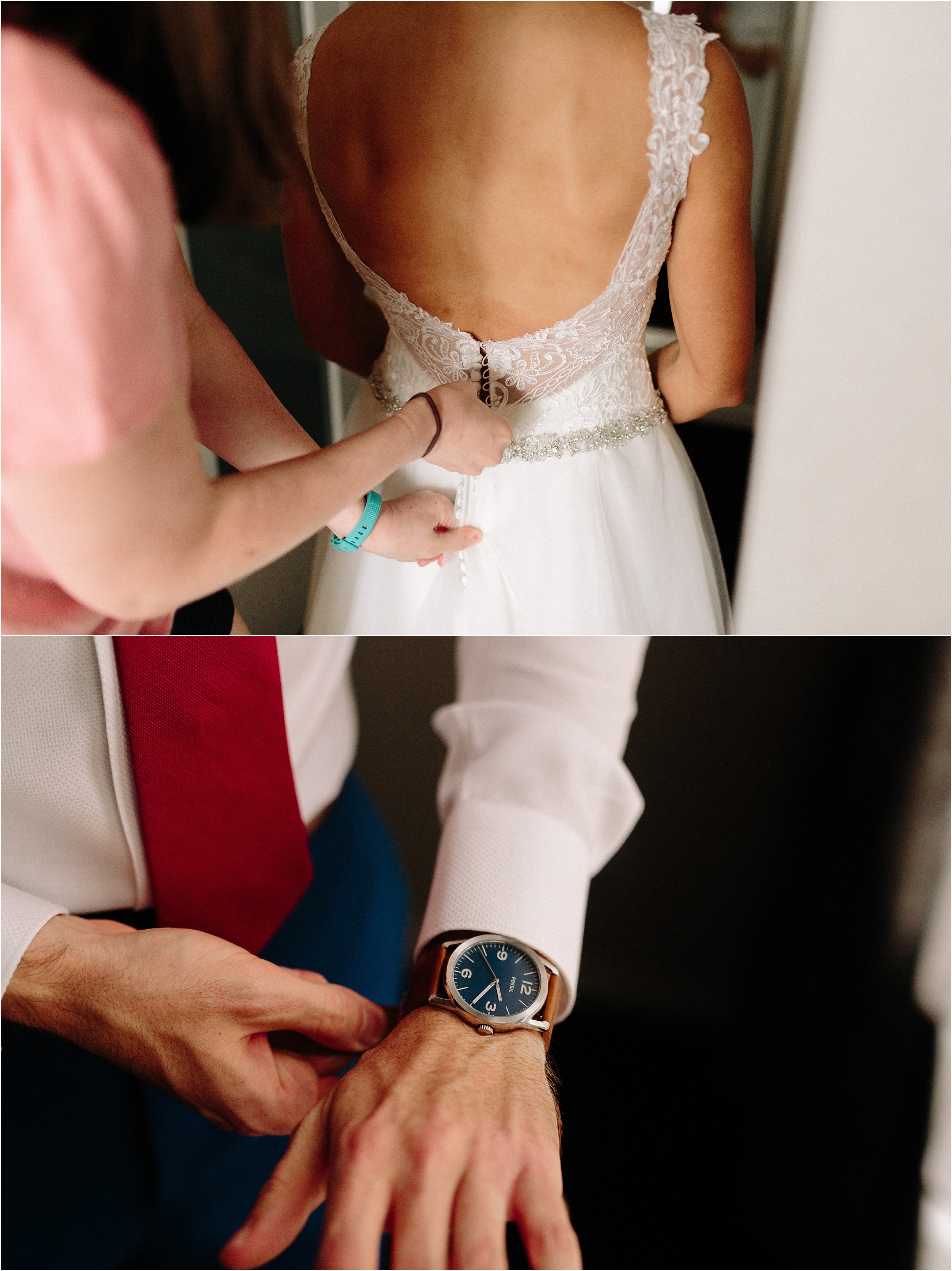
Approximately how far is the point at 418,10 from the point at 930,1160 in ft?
3.13

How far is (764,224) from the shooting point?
565 millimetres

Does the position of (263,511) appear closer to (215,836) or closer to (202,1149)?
(215,836)

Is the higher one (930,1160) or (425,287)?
(425,287)

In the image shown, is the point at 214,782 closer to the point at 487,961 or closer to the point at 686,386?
the point at 487,961

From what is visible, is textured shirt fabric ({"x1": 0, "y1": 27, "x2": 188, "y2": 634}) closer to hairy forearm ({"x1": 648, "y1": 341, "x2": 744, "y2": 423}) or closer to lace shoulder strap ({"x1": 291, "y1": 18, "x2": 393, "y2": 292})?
lace shoulder strap ({"x1": 291, "y1": 18, "x2": 393, "y2": 292})

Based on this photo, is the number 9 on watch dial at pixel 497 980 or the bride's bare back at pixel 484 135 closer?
the bride's bare back at pixel 484 135

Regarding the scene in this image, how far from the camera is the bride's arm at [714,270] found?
1.70 ft

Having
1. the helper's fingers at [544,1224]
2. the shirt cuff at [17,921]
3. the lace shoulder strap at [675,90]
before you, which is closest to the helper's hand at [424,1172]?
the helper's fingers at [544,1224]

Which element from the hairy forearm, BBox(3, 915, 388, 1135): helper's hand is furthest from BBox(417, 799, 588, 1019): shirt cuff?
the hairy forearm

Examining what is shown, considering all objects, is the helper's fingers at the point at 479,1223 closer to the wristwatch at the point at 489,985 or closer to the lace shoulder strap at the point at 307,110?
the wristwatch at the point at 489,985

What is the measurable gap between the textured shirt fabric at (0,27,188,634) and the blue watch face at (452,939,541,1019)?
459 millimetres

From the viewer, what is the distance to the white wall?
1.82 ft

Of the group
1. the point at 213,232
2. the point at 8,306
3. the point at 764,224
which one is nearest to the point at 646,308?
the point at 764,224

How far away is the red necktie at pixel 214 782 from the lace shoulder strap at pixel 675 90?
17.9 inches
